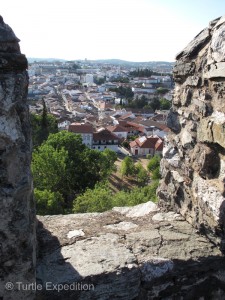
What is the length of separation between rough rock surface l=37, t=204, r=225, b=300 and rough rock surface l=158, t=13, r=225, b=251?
316mm

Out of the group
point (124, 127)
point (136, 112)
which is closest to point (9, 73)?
point (124, 127)

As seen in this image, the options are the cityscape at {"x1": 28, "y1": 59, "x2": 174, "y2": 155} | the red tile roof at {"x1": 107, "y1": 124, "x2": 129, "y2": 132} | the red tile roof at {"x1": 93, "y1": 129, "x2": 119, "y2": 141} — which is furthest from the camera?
the red tile roof at {"x1": 107, "y1": 124, "x2": 129, "y2": 132}

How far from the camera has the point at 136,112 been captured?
215ft

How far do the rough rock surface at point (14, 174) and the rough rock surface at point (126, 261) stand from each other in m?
0.44

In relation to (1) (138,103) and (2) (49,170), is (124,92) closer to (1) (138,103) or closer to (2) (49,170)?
(1) (138,103)

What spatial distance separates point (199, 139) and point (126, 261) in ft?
5.22

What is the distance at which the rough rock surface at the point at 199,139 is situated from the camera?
3.68 m

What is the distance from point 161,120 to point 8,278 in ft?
177

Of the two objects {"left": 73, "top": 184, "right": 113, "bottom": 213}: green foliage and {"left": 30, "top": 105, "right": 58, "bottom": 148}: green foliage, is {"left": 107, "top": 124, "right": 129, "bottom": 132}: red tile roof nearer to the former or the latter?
{"left": 30, "top": 105, "right": 58, "bottom": 148}: green foliage

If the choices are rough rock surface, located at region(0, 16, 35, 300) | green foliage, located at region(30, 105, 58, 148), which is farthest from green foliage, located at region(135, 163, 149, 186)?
rough rock surface, located at region(0, 16, 35, 300)

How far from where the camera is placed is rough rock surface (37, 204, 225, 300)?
10.6 feet

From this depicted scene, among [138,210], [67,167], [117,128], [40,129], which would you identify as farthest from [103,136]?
[138,210]

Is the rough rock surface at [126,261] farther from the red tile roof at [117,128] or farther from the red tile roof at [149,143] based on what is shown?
the red tile roof at [117,128]

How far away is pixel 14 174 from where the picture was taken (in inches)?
106
